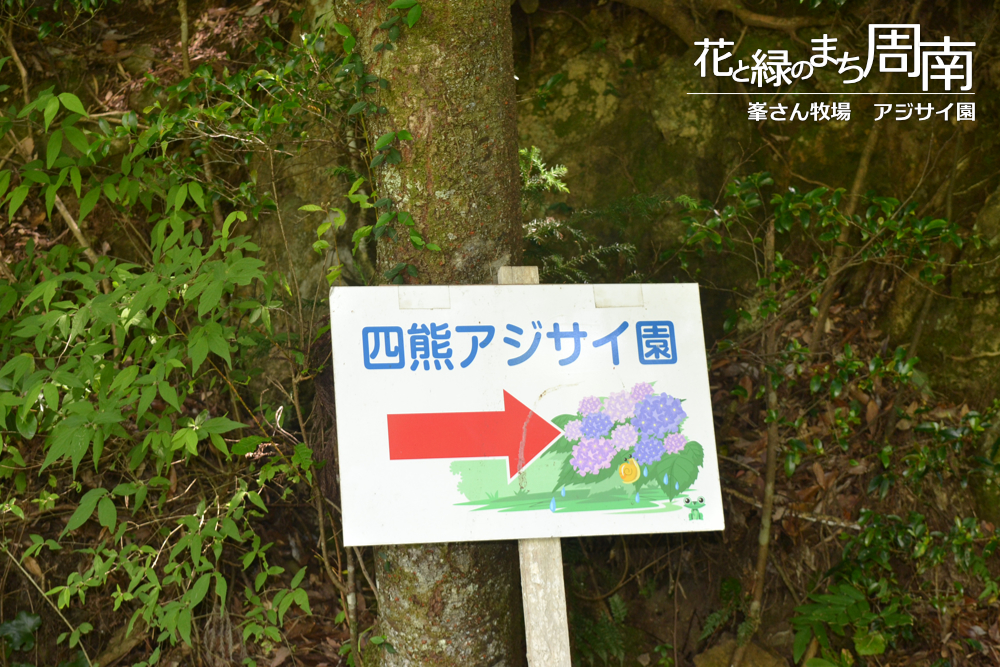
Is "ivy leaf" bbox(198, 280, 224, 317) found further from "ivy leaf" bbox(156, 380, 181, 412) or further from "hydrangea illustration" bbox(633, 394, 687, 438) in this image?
"hydrangea illustration" bbox(633, 394, 687, 438)

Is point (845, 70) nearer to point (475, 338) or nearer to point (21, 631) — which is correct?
point (475, 338)

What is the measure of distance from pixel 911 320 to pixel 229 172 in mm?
3158

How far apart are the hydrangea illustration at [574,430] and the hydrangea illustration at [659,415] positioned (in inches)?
5.8

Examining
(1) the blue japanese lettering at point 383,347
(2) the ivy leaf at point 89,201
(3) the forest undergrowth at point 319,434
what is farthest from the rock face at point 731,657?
(2) the ivy leaf at point 89,201

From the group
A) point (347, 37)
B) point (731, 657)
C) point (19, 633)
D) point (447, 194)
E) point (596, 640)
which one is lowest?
point (731, 657)

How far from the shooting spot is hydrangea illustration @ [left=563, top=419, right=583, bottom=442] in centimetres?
180

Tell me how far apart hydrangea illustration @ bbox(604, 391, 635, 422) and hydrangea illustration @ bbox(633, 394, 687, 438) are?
Result: 0.02 meters

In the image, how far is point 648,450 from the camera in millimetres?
1832

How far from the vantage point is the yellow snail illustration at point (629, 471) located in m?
1.81

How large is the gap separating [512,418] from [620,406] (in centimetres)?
28

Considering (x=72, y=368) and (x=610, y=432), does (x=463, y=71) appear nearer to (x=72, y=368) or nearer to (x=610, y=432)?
(x=610, y=432)

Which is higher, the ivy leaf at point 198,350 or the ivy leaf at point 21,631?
the ivy leaf at point 198,350

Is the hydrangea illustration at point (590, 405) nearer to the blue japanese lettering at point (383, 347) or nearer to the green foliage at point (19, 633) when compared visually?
the blue japanese lettering at point (383, 347)

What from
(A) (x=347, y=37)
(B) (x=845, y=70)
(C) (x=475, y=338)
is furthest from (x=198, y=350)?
(B) (x=845, y=70)
